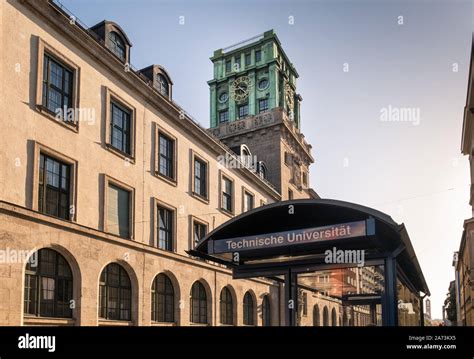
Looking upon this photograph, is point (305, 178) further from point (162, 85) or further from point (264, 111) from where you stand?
point (162, 85)

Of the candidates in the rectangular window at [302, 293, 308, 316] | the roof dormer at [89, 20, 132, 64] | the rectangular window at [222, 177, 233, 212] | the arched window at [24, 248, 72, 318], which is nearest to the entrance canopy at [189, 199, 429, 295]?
the arched window at [24, 248, 72, 318]

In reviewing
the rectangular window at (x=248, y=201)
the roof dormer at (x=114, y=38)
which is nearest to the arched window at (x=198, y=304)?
the rectangular window at (x=248, y=201)

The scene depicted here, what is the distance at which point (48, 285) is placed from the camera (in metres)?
20.6

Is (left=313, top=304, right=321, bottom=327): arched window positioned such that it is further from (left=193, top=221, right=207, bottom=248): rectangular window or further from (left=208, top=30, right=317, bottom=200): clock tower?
(left=193, top=221, right=207, bottom=248): rectangular window

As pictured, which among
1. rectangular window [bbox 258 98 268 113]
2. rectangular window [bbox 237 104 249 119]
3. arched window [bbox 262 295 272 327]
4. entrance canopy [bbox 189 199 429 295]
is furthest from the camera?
rectangular window [bbox 237 104 249 119]

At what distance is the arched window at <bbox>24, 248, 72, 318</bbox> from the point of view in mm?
19750

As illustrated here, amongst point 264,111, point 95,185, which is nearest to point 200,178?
point 95,185

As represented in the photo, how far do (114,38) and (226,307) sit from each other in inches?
780

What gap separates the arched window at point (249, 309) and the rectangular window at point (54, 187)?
2181cm

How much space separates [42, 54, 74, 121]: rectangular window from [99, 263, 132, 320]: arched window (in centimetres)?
733

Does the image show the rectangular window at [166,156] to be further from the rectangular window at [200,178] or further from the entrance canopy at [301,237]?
the entrance canopy at [301,237]

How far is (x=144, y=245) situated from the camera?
2694cm

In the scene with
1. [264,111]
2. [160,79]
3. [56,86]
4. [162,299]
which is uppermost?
[264,111]

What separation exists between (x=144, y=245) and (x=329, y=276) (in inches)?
452
